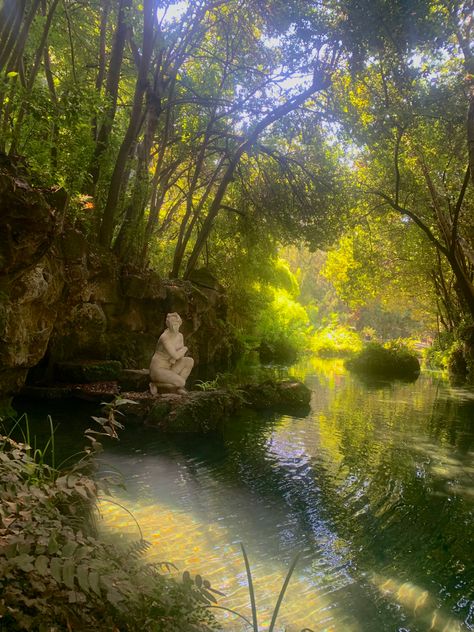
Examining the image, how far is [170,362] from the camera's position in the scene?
1012cm

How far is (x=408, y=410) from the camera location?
1245 cm

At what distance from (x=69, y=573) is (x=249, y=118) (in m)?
16.2

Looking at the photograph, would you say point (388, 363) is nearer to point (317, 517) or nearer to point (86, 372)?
point (86, 372)

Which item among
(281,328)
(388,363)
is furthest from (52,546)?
(281,328)

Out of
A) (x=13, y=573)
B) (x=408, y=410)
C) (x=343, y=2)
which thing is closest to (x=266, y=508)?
(x=13, y=573)

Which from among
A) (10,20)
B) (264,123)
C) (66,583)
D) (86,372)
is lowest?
(86,372)

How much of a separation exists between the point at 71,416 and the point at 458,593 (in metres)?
7.11

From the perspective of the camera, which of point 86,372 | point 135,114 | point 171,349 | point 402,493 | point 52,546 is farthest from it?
point 135,114

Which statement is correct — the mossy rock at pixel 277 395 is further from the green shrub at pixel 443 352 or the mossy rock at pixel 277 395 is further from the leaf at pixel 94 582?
the green shrub at pixel 443 352

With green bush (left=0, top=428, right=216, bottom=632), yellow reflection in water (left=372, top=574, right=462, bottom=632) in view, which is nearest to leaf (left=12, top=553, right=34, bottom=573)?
green bush (left=0, top=428, right=216, bottom=632)

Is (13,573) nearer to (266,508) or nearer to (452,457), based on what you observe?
(266,508)

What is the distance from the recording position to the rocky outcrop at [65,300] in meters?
7.52

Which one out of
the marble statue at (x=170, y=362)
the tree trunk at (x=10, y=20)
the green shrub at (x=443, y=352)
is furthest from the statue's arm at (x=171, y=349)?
the green shrub at (x=443, y=352)

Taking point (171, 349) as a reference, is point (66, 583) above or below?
below
